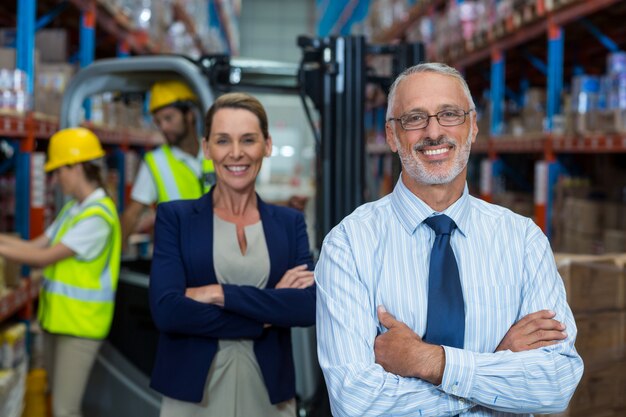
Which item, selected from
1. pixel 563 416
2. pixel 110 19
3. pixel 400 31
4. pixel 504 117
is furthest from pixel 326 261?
pixel 400 31

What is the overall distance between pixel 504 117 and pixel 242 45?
2456cm

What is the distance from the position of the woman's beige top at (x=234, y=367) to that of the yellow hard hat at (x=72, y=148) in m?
1.30

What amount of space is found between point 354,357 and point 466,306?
0.95ft

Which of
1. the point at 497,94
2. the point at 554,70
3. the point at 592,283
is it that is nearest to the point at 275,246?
the point at 592,283

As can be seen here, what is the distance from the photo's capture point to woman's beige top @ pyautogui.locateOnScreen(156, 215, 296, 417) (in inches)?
93.0

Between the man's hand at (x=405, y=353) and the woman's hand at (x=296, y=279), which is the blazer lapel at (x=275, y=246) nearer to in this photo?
the woman's hand at (x=296, y=279)

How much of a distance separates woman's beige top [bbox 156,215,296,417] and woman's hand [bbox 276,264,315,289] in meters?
0.07

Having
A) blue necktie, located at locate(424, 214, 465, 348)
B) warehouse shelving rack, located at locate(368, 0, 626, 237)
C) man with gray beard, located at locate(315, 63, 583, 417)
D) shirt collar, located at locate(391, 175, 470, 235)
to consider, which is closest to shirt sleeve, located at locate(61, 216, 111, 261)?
man with gray beard, located at locate(315, 63, 583, 417)

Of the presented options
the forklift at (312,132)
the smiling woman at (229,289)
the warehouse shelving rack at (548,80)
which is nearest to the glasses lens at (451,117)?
the smiling woman at (229,289)

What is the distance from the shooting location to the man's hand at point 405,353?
168 centimetres

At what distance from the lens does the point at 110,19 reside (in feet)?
25.5

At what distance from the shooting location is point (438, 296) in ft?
5.83

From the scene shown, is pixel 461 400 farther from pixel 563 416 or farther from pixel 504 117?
pixel 504 117

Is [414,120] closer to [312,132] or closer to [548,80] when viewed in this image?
[312,132]
